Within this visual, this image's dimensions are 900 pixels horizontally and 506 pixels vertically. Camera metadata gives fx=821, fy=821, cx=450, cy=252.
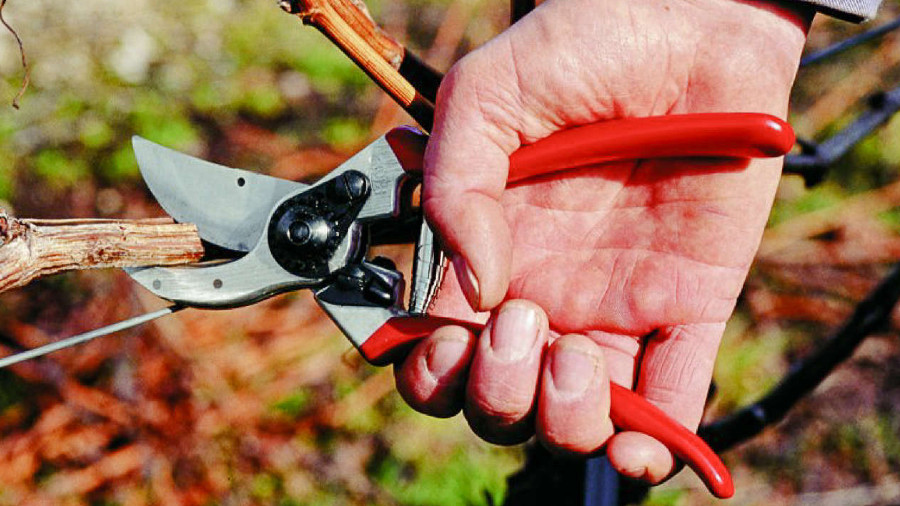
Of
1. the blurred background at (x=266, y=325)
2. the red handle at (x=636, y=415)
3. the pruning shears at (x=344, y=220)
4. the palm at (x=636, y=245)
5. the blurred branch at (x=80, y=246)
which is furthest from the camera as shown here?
the blurred background at (x=266, y=325)

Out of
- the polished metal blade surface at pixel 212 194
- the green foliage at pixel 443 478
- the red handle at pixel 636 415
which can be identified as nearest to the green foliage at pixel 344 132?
Result: the green foliage at pixel 443 478

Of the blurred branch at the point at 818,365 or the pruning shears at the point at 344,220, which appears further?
the blurred branch at the point at 818,365

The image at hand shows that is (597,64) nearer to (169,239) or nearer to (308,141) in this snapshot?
(169,239)

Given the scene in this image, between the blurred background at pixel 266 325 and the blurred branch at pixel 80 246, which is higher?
the blurred branch at pixel 80 246

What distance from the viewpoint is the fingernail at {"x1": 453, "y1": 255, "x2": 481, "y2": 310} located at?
128 centimetres

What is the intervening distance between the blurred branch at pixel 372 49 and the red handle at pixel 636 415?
1.17ft

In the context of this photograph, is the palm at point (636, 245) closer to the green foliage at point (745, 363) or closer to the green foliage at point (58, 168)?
the green foliage at point (745, 363)

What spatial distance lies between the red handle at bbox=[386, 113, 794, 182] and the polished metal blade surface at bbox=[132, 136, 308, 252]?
0.25 metres

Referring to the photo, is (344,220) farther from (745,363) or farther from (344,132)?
(344,132)

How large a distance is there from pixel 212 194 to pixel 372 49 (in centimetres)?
36

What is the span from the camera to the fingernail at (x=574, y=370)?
1247 millimetres

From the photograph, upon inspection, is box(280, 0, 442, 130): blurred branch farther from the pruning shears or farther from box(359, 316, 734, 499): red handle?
box(359, 316, 734, 499): red handle

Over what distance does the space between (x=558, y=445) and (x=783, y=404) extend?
97 centimetres

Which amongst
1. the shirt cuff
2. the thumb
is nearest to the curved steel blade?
the thumb
